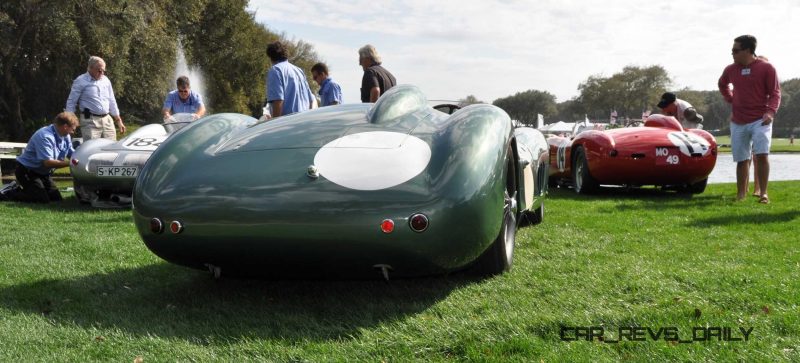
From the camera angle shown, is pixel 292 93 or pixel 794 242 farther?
pixel 292 93

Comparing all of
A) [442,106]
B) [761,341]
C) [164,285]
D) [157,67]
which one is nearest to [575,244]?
[442,106]

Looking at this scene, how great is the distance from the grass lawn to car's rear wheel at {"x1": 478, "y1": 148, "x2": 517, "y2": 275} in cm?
8

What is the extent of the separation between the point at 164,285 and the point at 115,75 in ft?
59.8

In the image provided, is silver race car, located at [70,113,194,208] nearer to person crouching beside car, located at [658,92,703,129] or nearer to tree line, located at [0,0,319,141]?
person crouching beside car, located at [658,92,703,129]

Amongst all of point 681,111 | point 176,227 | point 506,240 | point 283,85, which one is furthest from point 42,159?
point 681,111

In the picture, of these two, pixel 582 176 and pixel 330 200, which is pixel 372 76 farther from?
pixel 330 200

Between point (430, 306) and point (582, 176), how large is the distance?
6144 mm

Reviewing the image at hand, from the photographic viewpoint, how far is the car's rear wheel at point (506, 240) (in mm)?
3762

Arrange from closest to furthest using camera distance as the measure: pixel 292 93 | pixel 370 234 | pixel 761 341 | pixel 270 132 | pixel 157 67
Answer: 1. pixel 761 341
2. pixel 370 234
3. pixel 270 132
4. pixel 292 93
5. pixel 157 67

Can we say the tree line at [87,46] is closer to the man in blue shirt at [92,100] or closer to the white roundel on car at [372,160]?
the man in blue shirt at [92,100]

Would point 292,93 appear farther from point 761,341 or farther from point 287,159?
point 761,341

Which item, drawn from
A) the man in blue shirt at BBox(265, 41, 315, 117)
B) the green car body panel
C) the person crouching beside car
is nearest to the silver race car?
the man in blue shirt at BBox(265, 41, 315, 117)

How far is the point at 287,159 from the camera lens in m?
3.23

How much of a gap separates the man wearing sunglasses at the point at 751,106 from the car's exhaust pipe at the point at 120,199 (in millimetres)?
6446
